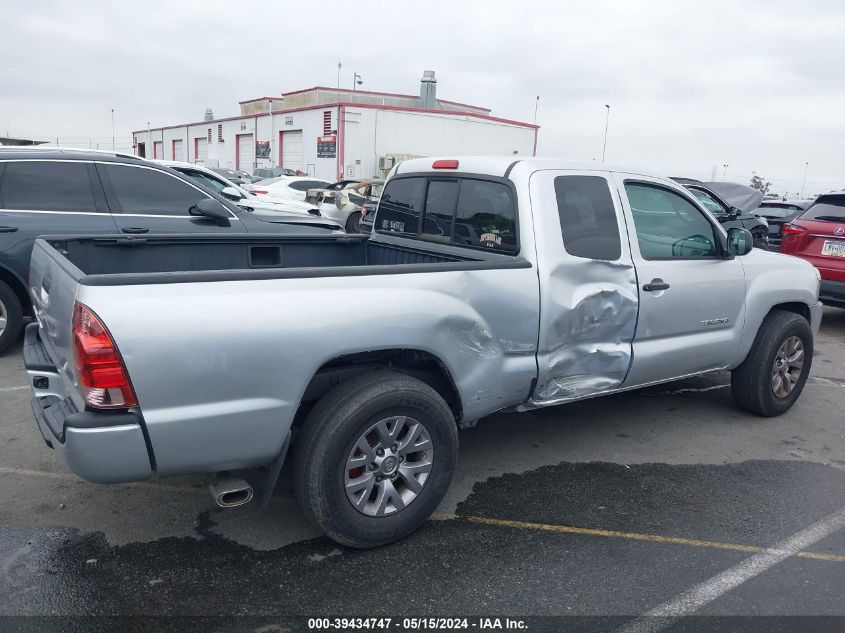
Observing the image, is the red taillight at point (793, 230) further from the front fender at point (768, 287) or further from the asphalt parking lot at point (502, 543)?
the asphalt parking lot at point (502, 543)

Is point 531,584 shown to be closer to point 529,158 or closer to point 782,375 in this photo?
point 529,158

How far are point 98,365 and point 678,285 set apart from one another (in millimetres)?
3445

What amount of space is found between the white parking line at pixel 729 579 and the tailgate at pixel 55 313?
247cm

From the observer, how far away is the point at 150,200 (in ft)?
21.3

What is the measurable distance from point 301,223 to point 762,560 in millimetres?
6127

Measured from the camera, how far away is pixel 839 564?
10.9ft

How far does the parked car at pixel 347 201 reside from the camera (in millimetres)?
16594

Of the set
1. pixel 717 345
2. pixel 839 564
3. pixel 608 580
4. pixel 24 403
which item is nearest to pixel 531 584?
pixel 608 580

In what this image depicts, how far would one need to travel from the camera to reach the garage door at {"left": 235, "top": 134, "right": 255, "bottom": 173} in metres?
44.1

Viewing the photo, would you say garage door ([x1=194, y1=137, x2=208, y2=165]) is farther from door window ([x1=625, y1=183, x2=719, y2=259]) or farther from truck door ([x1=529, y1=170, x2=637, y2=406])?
truck door ([x1=529, y1=170, x2=637, y2=406])

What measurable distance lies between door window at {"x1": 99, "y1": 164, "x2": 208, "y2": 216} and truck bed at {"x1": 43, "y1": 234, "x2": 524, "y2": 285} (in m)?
2.32

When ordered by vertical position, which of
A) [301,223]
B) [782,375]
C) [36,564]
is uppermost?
[301,223]

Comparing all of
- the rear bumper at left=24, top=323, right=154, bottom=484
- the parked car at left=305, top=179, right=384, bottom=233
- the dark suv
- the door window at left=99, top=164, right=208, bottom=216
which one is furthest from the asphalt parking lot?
the parked car at left=305, top=179, right=384, bottom=233

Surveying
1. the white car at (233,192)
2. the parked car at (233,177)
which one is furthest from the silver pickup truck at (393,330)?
the parked car at (233,177)
